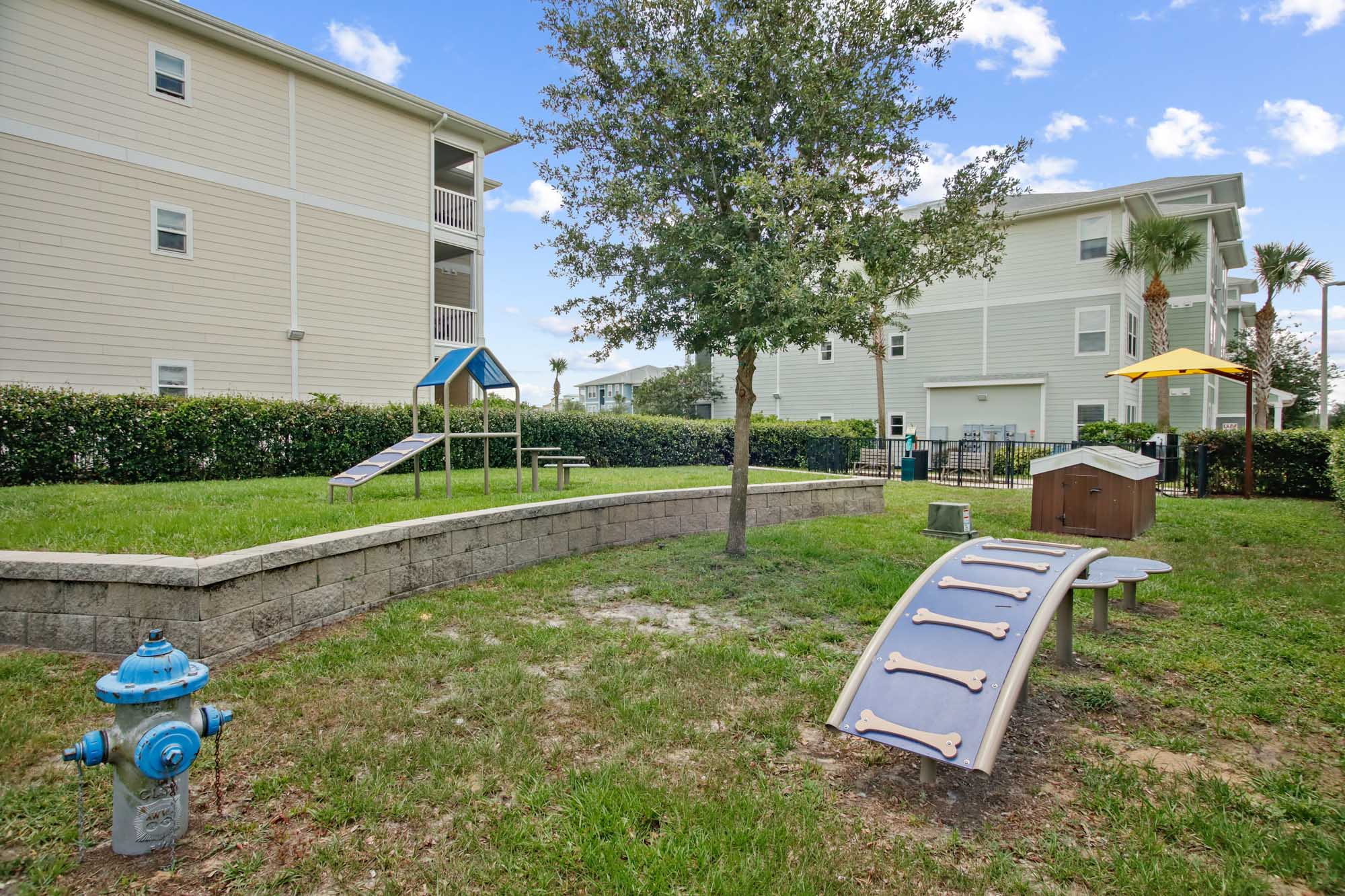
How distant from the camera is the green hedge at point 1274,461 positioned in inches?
503

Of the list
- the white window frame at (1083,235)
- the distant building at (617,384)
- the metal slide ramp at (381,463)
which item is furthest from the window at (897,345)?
the distant building at (617,384)

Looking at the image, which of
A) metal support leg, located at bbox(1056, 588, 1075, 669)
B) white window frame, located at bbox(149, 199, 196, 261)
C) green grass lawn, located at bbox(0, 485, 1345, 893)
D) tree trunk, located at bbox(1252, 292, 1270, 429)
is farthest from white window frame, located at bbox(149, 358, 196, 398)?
tree trunk, located at bbox(1252, 292, 1270, 429)

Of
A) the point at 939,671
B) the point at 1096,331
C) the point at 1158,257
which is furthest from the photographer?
the point at 1096,331

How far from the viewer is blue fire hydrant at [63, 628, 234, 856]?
2.13 m

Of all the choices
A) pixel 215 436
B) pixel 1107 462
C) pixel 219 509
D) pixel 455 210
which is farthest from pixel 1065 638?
pixel 455 210

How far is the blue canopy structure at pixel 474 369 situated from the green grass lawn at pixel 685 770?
348cm

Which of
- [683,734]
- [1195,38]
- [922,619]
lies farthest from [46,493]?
[1195,38]

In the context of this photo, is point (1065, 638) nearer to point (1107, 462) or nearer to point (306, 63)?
point (1107, 462)

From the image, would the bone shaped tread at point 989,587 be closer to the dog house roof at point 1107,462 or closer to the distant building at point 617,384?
the dog house roof at point 1107,462

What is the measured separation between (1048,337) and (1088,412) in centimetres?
269

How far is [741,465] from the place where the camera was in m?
7.19

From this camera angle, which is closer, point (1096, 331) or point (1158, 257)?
point (1158, 257)

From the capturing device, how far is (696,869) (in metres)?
2.15

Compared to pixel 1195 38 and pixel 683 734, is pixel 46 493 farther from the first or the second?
pixel 1195 38
